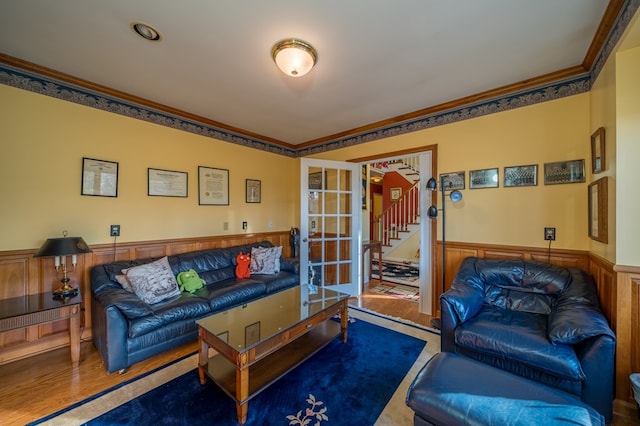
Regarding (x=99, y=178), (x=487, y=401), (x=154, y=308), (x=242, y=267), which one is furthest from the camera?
(x=242, y=267)

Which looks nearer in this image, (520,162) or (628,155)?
(628,155)

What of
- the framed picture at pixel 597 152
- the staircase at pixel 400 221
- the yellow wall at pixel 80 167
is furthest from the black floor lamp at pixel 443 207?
the staircase at pixel 400 221

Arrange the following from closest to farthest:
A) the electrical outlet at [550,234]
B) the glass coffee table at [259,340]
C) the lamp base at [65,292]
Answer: the glass coffee table at [259,340], the lamp base at [65,292], the electrical outlet at [550,234]

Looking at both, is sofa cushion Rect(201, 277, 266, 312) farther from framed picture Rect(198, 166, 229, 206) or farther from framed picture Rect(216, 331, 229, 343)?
framed picture Rect(198, 166, 229, 206)

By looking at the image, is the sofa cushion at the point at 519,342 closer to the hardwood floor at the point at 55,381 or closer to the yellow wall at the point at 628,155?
the hardwood floor at the point at 55,381

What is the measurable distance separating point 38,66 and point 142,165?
117 cm

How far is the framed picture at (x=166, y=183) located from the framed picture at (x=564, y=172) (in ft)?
14.2

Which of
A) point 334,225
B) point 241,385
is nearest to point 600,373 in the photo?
point 241,385

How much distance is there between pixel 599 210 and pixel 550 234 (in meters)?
0.59

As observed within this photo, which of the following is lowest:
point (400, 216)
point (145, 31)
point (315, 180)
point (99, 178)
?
point (400, 216)

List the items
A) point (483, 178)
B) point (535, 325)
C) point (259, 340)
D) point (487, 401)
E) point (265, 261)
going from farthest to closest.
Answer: point (265, 261)
point (483, 178)
point (535, 325)
point (259, 340)
point (487, 401)

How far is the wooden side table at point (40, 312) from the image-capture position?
1.94 m

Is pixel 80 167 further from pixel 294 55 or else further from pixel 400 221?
pixel 400 221

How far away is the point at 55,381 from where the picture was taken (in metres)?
2.00
